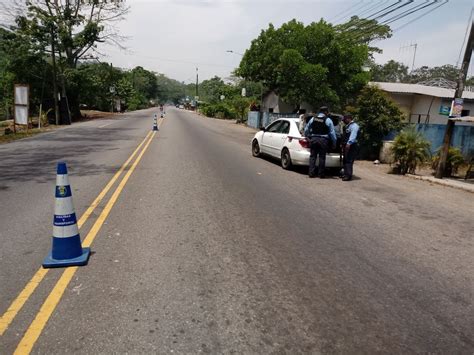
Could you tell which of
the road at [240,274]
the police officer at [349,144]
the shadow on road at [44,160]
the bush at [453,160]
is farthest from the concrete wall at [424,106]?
the road at [240,274]

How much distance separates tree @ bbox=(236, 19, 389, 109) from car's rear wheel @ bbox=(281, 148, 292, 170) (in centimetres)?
1170

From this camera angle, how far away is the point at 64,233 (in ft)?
14.1

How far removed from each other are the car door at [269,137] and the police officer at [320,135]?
2.29 meters

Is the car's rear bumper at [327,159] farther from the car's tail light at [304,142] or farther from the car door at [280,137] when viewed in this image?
the car door at [280,137]

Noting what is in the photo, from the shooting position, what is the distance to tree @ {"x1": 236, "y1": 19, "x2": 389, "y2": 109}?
2244 cm

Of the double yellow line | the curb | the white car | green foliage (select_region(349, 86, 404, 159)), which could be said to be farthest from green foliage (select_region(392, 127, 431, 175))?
the double yellow line

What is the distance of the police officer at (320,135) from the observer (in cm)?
1012

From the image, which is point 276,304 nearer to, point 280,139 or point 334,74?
point 280,139

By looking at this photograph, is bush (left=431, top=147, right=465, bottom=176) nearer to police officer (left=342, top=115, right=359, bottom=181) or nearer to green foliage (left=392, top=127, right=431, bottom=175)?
green foliage (left=392, top=127, right=431, bottom=175)

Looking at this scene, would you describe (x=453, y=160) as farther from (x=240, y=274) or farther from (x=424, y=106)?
(x=424, y=106)

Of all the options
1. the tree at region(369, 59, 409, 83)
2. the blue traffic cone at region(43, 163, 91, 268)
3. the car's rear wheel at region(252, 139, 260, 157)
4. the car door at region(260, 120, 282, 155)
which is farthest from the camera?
the tree at region(369, 59, 409, 83)

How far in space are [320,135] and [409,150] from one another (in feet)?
11.9

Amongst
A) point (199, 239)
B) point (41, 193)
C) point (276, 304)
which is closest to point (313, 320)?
point (276, 304)

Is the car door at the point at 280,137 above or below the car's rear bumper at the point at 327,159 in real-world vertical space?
above
